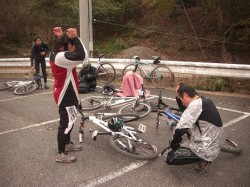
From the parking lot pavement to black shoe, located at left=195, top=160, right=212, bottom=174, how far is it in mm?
80

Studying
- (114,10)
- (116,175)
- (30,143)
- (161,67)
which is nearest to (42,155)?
(30,143)

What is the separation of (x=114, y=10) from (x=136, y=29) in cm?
229

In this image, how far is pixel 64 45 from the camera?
4.66 m

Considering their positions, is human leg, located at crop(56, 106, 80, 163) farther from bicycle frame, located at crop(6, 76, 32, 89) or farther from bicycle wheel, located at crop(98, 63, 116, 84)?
bicycle wheel, located at crop(98, 63, 116, 84)

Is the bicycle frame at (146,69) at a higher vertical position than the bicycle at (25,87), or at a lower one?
higher

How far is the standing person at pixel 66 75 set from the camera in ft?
14.7

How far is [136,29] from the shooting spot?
21797 millimetres

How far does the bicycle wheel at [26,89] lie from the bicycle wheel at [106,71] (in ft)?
8.26

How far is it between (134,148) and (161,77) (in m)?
5.58

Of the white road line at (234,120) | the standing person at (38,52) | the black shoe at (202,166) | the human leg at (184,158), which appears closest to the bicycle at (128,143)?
the human leg at (184,158)

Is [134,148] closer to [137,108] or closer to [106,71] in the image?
[137,108]

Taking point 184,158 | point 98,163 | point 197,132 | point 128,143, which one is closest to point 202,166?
point 184,158

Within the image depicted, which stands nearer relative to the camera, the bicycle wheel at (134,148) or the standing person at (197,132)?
the standing person at (197,132)

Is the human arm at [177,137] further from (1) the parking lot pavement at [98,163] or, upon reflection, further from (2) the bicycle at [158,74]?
(2) the bicycle at [158,74]
